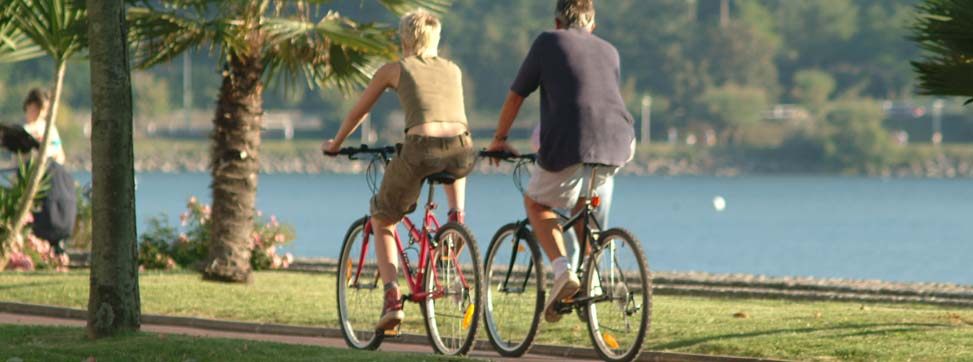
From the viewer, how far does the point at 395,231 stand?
8.94 m

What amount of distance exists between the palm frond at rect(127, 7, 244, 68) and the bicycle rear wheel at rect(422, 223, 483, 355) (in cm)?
585

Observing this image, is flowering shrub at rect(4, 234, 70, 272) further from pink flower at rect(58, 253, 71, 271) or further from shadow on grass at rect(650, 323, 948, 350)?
shadow on grass at rect(650, 323, 948, 350)

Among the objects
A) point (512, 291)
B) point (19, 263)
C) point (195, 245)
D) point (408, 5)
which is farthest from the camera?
point (195, 245)

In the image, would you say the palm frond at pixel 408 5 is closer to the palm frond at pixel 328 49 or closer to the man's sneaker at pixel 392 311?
the palm frond at pixel 328 49

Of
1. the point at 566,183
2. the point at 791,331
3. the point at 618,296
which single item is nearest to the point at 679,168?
the point at 791,331

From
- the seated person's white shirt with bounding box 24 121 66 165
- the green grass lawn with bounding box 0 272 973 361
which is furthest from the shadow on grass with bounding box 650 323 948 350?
the seated person's white shirt with bounding box 24 121 66 165

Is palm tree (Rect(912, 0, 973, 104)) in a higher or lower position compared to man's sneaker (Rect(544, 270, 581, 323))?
higher

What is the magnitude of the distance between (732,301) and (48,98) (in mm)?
6295

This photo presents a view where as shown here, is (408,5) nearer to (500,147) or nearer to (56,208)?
(56,208)

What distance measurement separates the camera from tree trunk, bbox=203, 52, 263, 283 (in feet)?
48.9

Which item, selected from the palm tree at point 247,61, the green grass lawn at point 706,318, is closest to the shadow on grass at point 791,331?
the green grass lawn at point 706,318

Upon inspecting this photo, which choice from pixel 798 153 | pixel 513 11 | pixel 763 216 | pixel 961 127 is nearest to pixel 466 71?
pixel 513 11

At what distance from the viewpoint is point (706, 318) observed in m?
10.6

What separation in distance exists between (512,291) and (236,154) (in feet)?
21.7
